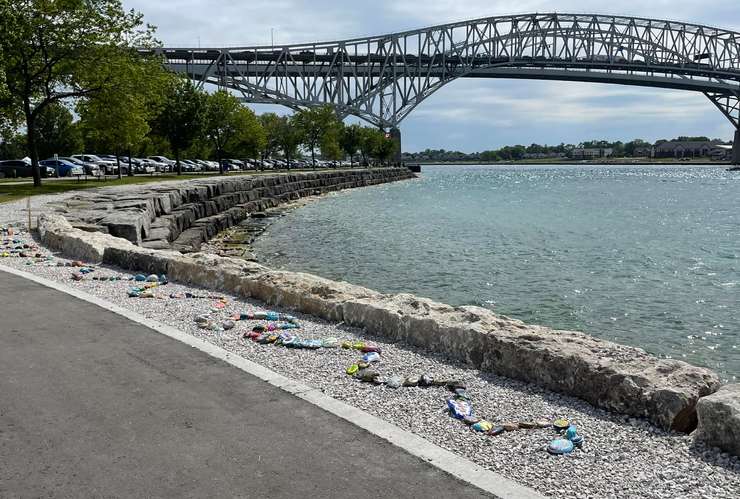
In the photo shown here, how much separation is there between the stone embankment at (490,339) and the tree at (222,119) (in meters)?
57.6

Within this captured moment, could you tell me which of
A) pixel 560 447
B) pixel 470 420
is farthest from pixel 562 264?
pixel 560 447

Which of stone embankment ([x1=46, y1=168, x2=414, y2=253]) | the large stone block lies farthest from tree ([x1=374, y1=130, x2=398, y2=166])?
the large stone block

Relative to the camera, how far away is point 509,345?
20.0ft

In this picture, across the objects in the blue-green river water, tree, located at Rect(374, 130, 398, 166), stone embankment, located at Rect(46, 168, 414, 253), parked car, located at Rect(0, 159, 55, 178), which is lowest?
the blue-green river water

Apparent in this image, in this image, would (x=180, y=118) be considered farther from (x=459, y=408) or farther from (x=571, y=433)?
(x=571, y=433)

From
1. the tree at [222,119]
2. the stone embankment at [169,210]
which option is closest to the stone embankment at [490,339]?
the stone embankment at [169,210]

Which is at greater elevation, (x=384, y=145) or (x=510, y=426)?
(x=384, y=145)

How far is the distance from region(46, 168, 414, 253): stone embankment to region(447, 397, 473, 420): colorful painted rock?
13.9 metres

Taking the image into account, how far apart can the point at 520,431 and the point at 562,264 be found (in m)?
16.4

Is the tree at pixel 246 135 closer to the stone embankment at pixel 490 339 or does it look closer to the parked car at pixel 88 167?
the parked car at pixel 88 167


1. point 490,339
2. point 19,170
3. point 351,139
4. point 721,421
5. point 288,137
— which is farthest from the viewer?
point 351,139

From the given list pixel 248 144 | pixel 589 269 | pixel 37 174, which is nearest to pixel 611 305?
pixel 589 269

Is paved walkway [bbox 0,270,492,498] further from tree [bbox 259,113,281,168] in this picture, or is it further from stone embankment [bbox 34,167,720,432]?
tree [bbox 259,113,281,168]

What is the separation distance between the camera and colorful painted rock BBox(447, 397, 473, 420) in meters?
5.14
